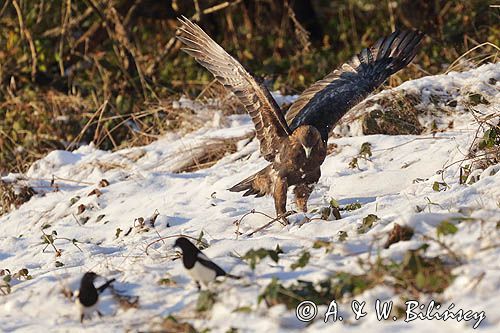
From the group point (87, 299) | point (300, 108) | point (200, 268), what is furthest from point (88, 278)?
point (300, 108)

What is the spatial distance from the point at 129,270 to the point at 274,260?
1029 mm

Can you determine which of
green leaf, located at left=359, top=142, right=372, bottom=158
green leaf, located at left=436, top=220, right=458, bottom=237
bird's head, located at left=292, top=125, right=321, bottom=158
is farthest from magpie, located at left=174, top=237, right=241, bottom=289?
green leaf, located at left=359, top=142, right=372, bottom=158

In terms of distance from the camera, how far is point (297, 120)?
7461mm

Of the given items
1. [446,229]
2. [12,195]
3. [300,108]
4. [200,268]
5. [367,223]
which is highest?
[446,229]

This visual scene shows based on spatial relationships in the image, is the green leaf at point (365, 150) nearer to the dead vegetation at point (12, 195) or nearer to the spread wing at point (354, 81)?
the spread wing at point (354, 81)

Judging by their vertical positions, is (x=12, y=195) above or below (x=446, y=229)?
below

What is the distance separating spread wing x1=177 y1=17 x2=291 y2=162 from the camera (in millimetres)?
6922

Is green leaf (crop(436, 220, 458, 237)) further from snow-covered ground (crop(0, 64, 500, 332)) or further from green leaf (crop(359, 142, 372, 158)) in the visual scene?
green leaf (crop(359, 142, 372, 158))

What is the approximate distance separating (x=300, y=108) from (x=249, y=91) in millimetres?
1013

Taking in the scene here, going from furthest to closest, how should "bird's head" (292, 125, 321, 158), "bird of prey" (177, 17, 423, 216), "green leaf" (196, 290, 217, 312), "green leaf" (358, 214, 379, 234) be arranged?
"bird of prey" (177, 17, 423, 216), "bird's head" (292, 125, 321, 158), "green leaf" (358, 214, 379, 234), "green leaf" (196, 290, 217, 312)

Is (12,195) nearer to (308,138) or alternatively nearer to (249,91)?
(249,91)

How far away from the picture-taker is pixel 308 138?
677cm

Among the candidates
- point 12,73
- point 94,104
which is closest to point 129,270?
point 94,104

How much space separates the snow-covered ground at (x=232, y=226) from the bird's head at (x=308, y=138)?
1.77 feet
